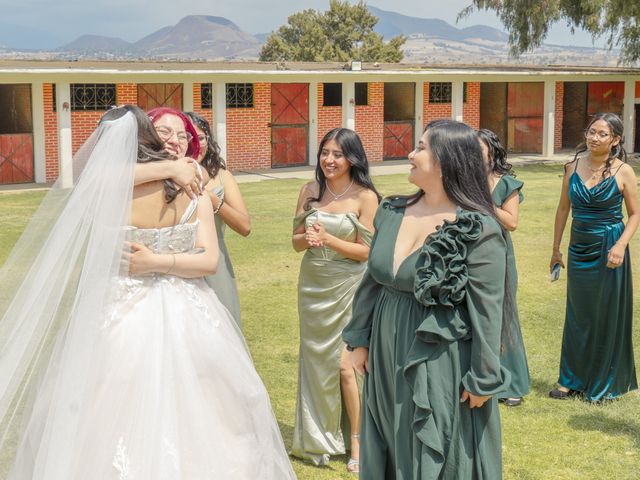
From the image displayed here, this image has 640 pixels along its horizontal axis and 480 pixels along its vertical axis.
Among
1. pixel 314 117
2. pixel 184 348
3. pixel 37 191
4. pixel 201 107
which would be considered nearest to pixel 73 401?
pixel 184 348

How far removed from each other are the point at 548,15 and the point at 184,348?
107 feet

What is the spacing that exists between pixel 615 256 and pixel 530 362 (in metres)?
1.58

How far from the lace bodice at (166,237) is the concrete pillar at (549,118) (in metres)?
31.9

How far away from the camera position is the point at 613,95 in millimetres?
40219

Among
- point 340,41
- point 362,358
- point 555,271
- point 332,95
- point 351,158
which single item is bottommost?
point 555,271

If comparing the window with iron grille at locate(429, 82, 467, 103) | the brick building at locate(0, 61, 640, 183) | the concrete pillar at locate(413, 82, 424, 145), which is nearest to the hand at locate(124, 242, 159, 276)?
the brick building at locate(0, 61, 640, 183)

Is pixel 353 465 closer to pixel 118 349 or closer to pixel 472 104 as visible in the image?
pixel 118 349

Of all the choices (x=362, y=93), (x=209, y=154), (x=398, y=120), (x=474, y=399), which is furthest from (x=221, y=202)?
(x=398, y=120)

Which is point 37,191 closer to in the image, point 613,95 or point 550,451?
point 550,451

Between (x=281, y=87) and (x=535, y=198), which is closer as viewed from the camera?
(x=535, y=198)

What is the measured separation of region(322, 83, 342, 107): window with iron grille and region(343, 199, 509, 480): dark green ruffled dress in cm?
2774

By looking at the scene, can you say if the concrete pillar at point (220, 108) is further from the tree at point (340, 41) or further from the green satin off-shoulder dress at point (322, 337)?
the tree at point (340, 41)

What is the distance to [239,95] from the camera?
2938 cm

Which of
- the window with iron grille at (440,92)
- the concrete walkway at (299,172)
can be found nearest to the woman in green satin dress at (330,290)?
the concrete walkway at (299,172)
